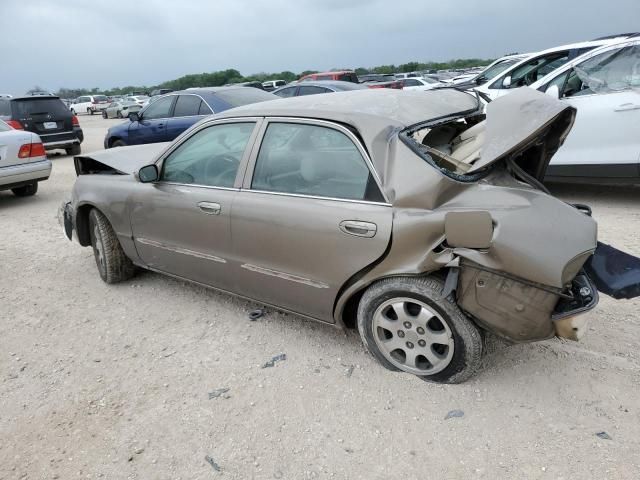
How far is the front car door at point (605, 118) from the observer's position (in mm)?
5398

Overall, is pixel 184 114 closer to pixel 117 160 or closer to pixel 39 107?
pixel 117 160

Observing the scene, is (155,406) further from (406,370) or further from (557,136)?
(557,136)

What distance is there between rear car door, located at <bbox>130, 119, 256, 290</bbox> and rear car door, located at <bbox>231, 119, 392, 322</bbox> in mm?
143

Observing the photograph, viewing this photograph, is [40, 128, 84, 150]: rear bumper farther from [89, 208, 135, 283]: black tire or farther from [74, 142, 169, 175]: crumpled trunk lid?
[89, 208, 135, 283]: black tire

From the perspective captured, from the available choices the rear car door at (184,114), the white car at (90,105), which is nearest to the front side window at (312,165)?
the rear car door at (184,114)

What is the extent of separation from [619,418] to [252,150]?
2.56 metres

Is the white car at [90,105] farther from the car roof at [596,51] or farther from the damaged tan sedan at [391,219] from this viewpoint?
the damaged tan sedan at [391,219]

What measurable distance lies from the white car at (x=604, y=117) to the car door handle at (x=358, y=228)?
3.77 m

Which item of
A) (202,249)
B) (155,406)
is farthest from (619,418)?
(202,249)

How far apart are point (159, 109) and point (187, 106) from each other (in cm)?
95

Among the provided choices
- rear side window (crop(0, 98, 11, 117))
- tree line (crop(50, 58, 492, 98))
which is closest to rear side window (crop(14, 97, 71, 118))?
rear side window (crop(0, 98, 11, 117))

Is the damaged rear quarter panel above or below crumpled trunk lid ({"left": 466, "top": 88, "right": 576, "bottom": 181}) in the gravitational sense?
below

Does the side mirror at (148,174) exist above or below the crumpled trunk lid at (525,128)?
below

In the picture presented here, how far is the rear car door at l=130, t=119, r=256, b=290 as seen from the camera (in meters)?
3.34
